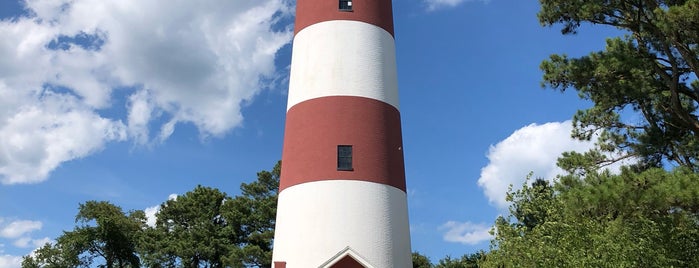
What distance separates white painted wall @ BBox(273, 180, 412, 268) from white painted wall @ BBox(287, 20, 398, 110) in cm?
233

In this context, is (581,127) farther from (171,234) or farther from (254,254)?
(171,234)

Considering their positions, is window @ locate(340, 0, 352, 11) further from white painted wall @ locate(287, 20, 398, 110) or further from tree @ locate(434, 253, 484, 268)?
tree @ locate(434, 253, 484, 268)

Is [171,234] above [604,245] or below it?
above

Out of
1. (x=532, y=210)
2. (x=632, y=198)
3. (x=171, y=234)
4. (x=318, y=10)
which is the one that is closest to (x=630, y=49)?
(x=632, y=198)

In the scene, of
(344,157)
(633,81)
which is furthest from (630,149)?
(344,157)

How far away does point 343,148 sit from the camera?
13008 mm

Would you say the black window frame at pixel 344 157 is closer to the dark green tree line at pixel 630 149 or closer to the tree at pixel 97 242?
the dark green tree line at pixel 630 149

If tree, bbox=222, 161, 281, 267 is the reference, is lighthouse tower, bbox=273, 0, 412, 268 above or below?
below

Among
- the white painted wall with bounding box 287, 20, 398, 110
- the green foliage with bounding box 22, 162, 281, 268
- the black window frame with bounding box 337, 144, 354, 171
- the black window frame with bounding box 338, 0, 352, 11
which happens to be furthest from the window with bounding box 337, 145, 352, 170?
the green foliage with bounding box 22, 162, 281, 268

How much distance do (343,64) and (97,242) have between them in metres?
24.8

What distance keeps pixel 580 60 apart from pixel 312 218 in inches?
274

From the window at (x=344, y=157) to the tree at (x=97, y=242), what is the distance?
78.2 feet

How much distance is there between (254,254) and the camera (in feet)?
91.2

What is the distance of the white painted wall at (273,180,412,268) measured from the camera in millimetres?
12188
